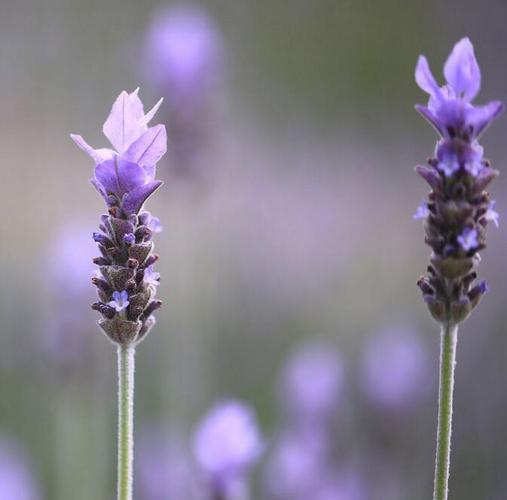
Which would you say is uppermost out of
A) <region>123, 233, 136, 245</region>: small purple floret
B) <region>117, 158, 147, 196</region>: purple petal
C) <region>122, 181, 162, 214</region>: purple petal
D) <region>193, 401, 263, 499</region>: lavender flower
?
<region>117, 158, 147, 196</region>: purple petal

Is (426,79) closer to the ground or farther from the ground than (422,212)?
farther from the ground

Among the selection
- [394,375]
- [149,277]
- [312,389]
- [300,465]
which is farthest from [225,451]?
[394,375]

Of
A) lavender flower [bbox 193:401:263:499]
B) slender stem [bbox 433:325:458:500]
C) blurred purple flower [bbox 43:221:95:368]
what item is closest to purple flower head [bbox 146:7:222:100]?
blurred purple flower [bbox 43:221:95:368]

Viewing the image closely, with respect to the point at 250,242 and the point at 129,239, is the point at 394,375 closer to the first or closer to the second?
the point at 129,239

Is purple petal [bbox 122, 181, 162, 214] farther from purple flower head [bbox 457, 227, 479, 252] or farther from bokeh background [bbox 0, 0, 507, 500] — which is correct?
bokeh background [bbox 0, 0, 507, 500]

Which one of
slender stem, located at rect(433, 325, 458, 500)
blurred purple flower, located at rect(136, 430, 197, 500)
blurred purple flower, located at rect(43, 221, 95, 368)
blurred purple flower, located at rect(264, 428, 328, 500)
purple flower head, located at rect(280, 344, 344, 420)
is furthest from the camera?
blurred purple flower, located at rect(43, 221, 95, 368)

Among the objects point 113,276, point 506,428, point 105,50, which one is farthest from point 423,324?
point 105,50

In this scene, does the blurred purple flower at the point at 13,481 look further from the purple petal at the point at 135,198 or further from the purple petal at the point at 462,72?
the purple petal at the point at 462,72

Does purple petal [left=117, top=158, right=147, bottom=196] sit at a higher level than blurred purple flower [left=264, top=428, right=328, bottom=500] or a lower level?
higher
